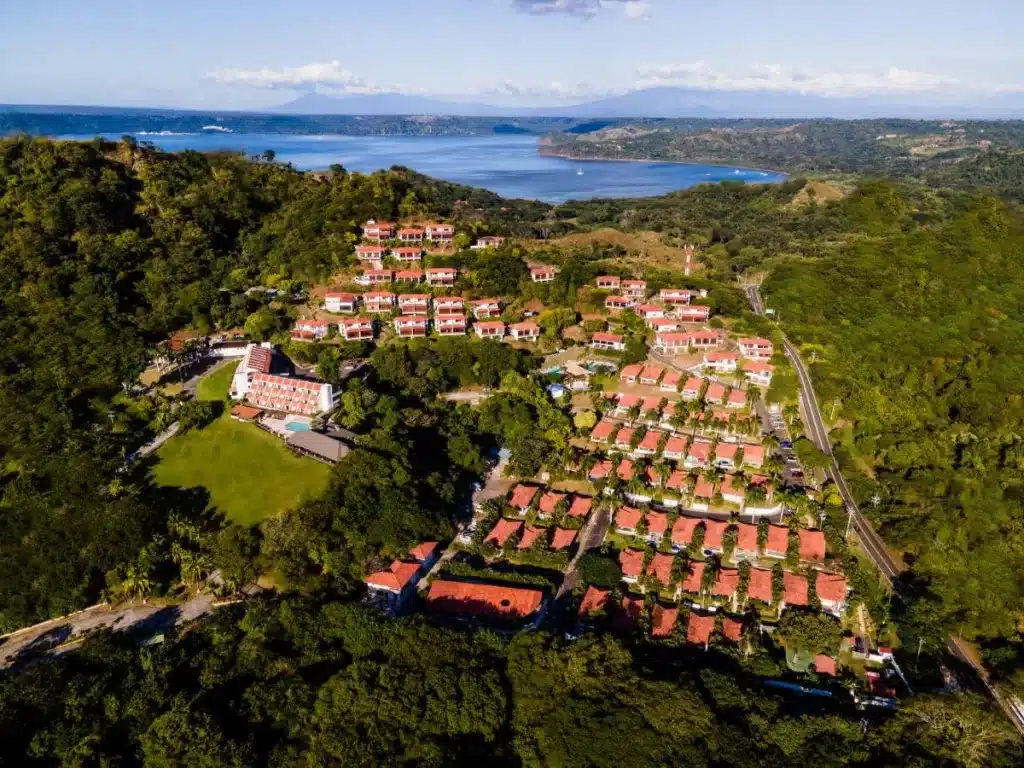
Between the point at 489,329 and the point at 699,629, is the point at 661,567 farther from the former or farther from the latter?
the point at 489,329

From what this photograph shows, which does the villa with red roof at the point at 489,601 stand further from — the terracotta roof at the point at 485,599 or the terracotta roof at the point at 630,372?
the terracotta roof at the point at 630,372

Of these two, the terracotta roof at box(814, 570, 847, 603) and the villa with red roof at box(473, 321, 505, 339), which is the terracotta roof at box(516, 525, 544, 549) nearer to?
the terracotta roof at box(814, 570, 847, 603)

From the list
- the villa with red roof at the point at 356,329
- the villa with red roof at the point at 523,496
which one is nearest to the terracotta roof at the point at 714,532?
the villa with red roof at the point at 523,496

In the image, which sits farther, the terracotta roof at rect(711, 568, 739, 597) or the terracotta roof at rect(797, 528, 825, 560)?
the terracotta roof at rect(797, 528, 825, 560)

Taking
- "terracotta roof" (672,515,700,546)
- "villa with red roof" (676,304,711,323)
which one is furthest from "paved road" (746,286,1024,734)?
"terracotta roof" (672,515,700,546)

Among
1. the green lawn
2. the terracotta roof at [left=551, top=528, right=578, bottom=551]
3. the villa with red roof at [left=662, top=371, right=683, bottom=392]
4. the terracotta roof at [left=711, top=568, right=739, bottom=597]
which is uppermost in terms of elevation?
the villa with red roof at [left=662, top=371, right=683, bottom=392]

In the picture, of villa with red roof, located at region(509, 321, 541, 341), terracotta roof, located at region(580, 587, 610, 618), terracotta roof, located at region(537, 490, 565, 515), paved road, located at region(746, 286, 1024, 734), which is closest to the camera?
paved road, located at region(746, 286, 1024, 734)

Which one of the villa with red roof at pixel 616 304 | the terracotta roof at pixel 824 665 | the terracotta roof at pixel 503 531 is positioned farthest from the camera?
the villa with red roof at pixel 616 304

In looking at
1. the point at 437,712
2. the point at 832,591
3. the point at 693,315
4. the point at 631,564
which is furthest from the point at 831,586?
the point at 693,315
